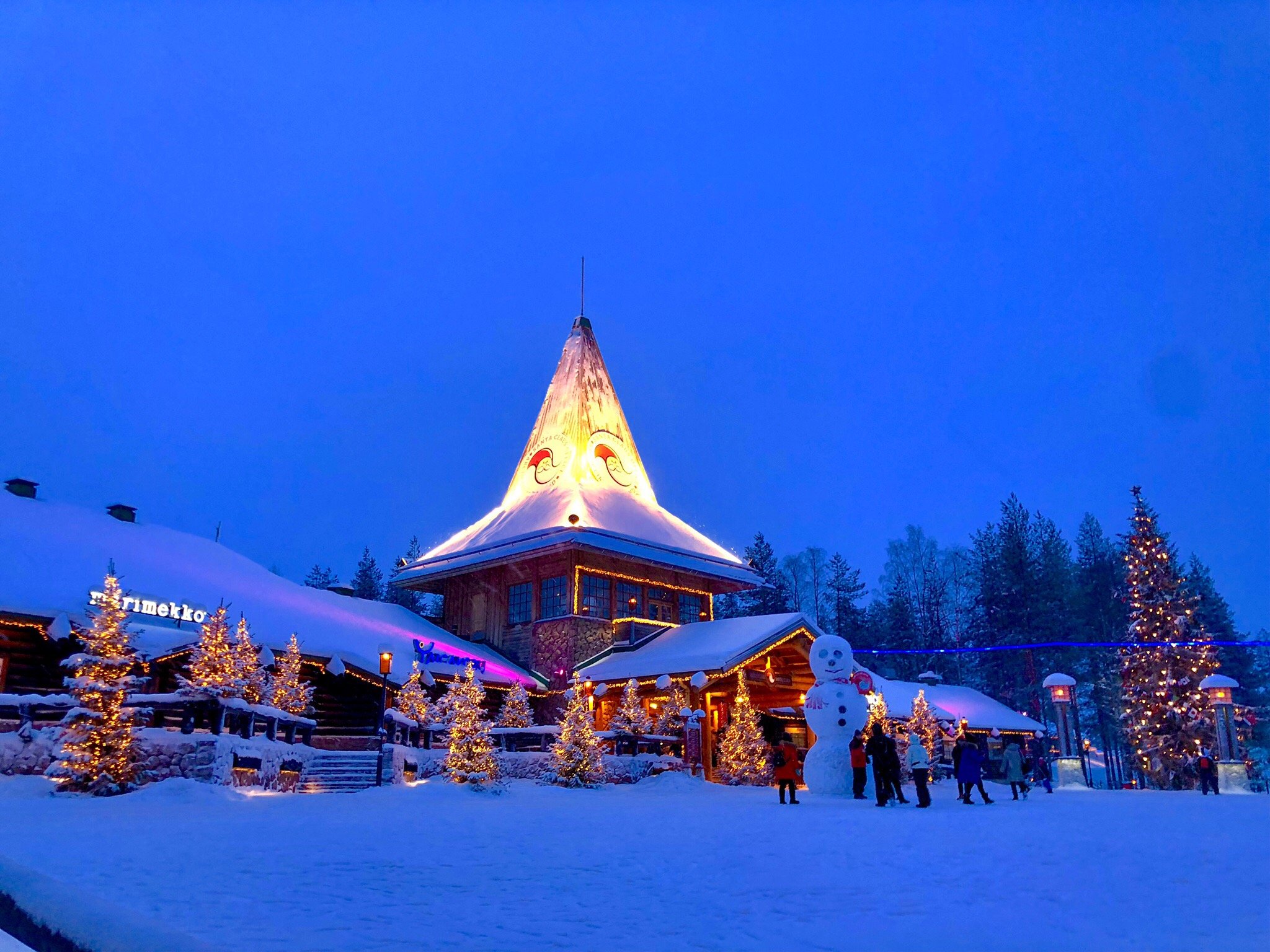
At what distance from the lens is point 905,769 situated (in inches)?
1204

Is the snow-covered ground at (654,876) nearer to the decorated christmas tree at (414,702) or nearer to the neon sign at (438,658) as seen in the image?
the decorated christmas tree at (414,702)

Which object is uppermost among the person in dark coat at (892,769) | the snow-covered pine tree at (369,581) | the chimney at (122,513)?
the snow-covered pine tree at (369,581)

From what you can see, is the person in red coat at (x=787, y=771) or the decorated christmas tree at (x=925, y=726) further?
the decorated christmas tree at (x=925, y=726)

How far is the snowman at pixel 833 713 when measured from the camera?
65.0 ft

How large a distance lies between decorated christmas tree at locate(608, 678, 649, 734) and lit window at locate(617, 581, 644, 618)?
6268mm

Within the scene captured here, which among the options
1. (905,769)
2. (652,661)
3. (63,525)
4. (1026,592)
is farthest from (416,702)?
(1026,592)

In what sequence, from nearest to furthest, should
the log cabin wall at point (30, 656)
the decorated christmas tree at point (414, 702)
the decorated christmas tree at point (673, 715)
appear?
1. the log cabin wall at point (30, 656)
2. the decorated christmas tree at point (414, 702)
3. the decorated christmas tree at point (673, 715)

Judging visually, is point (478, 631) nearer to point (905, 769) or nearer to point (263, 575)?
point (263, 575)

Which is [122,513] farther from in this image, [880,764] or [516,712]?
[880,764]

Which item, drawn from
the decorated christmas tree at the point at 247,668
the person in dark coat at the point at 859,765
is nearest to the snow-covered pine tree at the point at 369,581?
the decorated christmas tree at the point at 247,668

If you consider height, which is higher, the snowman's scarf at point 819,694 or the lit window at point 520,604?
the lit window at point 520,604

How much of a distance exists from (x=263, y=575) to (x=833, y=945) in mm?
26938

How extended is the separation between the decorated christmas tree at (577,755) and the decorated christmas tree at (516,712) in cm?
447

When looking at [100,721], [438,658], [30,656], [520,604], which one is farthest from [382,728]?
[520,604]
